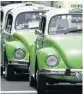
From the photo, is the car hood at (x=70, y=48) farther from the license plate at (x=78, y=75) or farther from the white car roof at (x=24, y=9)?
the white car roof at (x=24, y=9)

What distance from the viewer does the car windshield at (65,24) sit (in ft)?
42.3

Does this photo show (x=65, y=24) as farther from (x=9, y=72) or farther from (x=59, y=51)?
A: (x=9, y=72)

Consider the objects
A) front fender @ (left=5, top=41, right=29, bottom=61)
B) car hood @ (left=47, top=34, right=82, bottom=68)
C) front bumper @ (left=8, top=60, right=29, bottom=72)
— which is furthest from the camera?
front bumper @ (left=8, top=60, right=29, bottom=72)

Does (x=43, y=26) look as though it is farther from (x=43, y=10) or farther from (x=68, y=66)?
(x=43, y=10)

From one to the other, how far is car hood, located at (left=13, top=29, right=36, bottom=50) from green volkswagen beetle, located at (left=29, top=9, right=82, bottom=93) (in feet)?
5.00

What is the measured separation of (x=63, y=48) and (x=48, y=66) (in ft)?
1.54

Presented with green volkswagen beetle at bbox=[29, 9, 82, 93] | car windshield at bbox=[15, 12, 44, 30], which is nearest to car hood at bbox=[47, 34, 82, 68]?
green volkswagen beetle at bbox=[29, 9, 82, 93]

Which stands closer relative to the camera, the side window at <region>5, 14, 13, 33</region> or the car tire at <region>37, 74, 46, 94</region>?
the car tire at <region>37, 74, 46, 94</region>

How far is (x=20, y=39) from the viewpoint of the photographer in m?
15.4

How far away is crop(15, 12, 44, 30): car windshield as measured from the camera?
1673cm

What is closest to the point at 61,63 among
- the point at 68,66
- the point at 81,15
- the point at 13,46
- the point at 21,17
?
the point at 68,66

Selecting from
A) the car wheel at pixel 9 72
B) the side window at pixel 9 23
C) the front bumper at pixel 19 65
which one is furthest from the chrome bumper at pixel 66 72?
the side window at pixel 9 23

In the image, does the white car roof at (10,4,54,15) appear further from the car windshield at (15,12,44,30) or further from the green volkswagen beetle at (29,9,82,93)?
the green volkswagen beetle at (29,9,82,93)

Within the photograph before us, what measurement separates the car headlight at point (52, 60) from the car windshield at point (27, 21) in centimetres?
523
